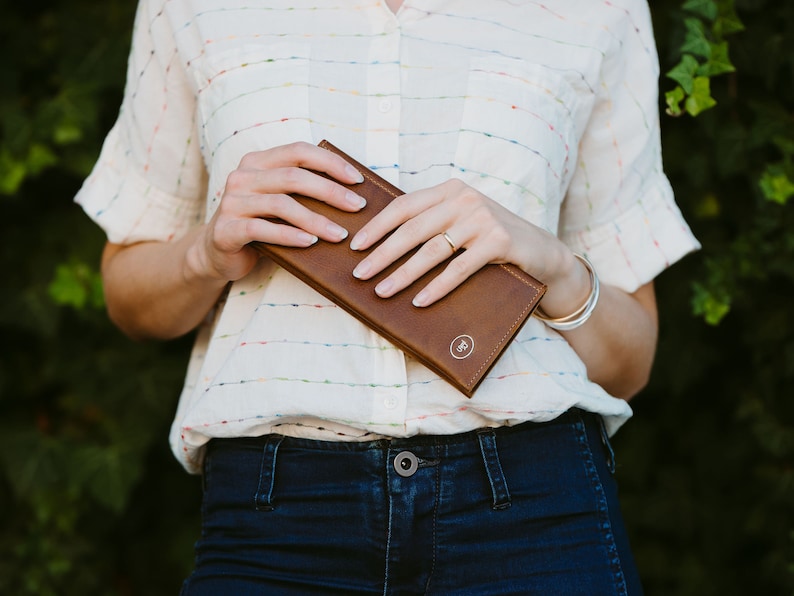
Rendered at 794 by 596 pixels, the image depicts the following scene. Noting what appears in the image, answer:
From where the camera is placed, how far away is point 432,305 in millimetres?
1126

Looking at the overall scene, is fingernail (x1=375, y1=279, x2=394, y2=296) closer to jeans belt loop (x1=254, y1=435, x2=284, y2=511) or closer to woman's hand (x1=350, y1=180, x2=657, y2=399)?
woman's hand (x1=350, y1=180, x2=657, y2=399)

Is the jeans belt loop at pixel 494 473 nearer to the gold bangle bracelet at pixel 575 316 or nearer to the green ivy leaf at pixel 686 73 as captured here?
the gold bangle bracelet at pixel 575 316

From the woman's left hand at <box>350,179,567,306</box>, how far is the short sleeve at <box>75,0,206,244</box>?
445mm

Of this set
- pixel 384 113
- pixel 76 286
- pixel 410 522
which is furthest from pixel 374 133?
pixel 76 286

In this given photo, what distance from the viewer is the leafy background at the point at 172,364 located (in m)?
1.94

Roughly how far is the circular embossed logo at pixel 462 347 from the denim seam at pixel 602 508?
0.86 ft

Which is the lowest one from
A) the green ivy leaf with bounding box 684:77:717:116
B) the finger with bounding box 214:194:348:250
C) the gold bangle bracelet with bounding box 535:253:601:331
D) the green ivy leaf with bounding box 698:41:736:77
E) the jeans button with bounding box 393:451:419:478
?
the jeans button with bounding box 393:451:419:478

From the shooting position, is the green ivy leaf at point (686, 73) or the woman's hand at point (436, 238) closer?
the woman's hand at point (436, 238)

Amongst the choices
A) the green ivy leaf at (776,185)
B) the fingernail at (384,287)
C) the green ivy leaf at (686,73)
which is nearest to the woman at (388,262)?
the fingernail at (384,287)

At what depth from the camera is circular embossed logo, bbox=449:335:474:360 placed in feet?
3.63

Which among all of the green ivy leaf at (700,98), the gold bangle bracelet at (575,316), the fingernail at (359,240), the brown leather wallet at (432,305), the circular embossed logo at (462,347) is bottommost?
the gold bangle bracelet at (575,316)

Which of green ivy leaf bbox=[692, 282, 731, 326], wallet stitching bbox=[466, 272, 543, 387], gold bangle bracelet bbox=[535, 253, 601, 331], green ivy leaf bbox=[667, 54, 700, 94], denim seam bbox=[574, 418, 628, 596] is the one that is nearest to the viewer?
wallet stitching bbox=[466, 272, 543, 387]

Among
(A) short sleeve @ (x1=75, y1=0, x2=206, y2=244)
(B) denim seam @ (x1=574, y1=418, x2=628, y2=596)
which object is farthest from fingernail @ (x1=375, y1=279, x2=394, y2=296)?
(A) short sleeve @ (x1=75, y1=0, x2=206, y2=244)

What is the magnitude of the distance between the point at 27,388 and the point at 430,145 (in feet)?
5.64
